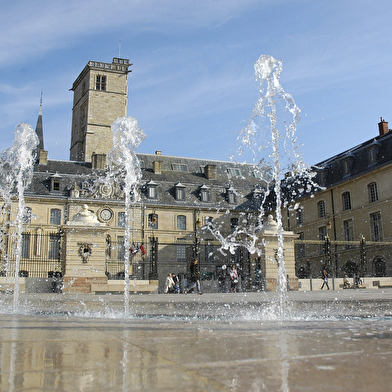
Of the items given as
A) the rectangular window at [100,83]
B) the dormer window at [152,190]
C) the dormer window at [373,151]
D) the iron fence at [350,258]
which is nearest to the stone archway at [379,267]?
the iron fence at [350,258]

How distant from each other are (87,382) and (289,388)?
0.87 metres

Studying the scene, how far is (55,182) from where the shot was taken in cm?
4178

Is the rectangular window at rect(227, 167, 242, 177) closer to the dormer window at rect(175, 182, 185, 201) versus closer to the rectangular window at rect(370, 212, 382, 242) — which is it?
the dormer window at rect(175, 182, 185, 201)

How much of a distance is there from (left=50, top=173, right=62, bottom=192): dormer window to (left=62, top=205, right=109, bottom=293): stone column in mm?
24948

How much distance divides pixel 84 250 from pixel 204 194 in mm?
28513

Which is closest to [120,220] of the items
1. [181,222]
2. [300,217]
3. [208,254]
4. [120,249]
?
[120,249]

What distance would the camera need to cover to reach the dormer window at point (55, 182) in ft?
136

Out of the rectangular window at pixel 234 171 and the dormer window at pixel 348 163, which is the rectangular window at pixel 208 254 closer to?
the rectangular window at pixel 234 171

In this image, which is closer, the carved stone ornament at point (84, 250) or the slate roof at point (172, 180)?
the carved stone ornament at point (84, 250)

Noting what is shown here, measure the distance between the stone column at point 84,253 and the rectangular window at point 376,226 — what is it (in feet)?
77.6

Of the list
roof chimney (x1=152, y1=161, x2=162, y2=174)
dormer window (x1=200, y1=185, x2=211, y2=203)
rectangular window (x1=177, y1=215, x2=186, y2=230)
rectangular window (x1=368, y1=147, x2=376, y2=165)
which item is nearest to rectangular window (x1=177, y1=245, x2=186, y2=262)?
rectangular window (x1=177, y1=215, x2=186, y2=230)

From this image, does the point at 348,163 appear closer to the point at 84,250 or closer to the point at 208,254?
the point at 208,254

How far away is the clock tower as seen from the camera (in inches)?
2192

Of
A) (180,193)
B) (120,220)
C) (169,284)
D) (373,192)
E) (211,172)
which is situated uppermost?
(211,172)
